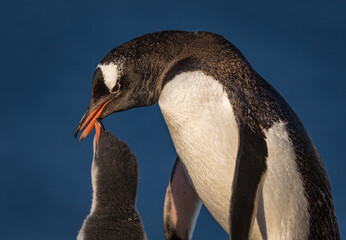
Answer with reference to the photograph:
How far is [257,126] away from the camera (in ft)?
5.70

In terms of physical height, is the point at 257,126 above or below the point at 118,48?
below

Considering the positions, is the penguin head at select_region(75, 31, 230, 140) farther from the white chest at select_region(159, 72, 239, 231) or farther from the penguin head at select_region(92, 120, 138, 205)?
the penguin head at select_region(92, 120, 138, 205)

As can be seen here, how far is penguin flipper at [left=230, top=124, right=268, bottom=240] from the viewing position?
1.68m

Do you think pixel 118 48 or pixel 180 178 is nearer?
pixel 118 48

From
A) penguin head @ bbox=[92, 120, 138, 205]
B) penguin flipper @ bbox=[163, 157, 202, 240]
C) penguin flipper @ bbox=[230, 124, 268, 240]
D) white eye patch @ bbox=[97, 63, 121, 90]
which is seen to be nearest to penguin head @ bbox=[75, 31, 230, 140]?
white eye patch @ bbox=[97, 63, 121, 90]

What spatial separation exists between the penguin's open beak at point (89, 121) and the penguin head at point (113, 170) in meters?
0.05

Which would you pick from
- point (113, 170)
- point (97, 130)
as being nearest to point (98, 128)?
point (97, 130)

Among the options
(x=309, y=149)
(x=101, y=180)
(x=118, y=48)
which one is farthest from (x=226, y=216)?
(x=118, y=48)

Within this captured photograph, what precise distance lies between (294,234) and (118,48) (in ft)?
3.29

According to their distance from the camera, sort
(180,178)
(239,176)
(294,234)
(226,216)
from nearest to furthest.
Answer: (239,176) → (294,234) → (226,216) → (180,178)

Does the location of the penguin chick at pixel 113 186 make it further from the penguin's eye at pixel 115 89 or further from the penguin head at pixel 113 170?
the penguin's eye at pixel 115 89

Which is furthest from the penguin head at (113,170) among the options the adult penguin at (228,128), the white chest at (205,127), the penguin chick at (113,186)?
the white chest at (205,127)

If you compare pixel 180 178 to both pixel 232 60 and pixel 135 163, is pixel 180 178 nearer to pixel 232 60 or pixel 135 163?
pixel 135 163

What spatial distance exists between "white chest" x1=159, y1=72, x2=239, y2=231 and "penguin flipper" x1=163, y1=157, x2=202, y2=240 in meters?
0.46
